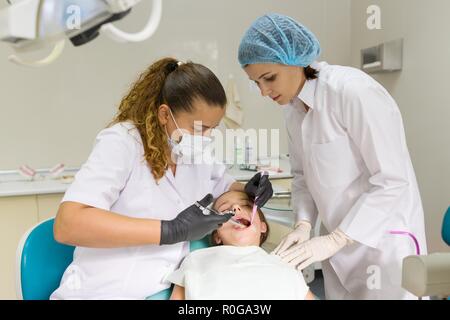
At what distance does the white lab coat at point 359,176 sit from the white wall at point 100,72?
60.2 inches

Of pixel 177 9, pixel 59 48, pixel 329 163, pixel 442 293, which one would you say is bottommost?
pixel 442 293

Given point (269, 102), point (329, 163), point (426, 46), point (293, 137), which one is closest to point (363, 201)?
point (329, 163)

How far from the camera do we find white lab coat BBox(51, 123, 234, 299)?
103 cm

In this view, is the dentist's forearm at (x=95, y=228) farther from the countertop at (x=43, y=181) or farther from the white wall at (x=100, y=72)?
the white wall at (x=100, y=72)

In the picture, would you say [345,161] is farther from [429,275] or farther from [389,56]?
[389,56]

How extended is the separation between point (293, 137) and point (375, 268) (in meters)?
0.47

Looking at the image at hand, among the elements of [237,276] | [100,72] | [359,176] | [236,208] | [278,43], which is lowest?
[237,276]

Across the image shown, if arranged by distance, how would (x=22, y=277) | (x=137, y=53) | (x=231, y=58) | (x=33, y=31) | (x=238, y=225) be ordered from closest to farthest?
(x=33, y=31) < (x=22, y=277) < (x=238, y=225) < (x=137, y=53) < (x=231, y=58)

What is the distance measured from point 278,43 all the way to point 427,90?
1342 mm

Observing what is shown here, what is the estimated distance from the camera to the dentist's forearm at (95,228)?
3.13 ft

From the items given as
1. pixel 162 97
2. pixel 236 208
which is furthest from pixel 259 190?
pixel 162 97

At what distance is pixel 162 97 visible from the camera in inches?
46.1

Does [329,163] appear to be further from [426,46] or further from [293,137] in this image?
→ [426,46]

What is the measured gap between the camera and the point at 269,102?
9.45 feet
